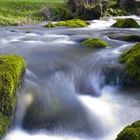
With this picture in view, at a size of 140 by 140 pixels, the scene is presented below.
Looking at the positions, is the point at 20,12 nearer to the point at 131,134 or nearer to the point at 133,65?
the point at 133,65

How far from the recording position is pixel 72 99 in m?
12.2

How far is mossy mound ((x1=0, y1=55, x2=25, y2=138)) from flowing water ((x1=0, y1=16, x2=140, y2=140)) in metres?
0.46

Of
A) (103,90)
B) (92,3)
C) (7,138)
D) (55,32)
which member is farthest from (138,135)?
(92,3)

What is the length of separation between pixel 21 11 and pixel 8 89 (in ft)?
105

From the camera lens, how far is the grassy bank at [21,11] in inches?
1403

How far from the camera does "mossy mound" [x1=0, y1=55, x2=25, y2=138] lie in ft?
30.7

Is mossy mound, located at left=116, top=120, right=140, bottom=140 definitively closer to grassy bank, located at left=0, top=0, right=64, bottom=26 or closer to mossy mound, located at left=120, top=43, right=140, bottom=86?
mossy mound, located at left=120, top=43, right=140, bottom=86

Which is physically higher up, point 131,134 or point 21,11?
point 131,134

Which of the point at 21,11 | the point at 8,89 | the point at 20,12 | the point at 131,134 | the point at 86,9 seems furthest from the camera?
the point at 21,11

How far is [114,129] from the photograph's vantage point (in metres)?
10.8

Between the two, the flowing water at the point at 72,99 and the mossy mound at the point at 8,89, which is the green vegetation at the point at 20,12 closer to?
the flowing water at the point at 72,99

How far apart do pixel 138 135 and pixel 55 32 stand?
752 inches

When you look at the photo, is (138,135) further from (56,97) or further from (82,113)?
(56,97)

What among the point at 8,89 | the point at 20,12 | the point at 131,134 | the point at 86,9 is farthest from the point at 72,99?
the point at 20,12
